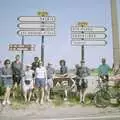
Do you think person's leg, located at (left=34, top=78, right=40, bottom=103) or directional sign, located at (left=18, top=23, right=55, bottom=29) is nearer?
person's leg, located at (left=34, top=78, right=40, bottom=103)

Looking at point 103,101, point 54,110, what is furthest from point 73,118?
point 103,101

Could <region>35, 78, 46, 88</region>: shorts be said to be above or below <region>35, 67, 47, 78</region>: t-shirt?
below

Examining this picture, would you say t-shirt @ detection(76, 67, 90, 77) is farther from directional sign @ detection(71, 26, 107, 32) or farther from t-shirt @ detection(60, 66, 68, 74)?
directional sign @ detection(71, 26, 107, 32)

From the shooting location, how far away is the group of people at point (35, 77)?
→ 1506 cm

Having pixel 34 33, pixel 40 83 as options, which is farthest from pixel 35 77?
pixel 34 33

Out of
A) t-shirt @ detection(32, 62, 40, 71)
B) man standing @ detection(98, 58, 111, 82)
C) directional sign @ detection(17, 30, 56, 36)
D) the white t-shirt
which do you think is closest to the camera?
the white t-shirt

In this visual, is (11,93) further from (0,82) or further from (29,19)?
(29,19)

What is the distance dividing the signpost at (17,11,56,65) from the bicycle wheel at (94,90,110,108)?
12.3ft

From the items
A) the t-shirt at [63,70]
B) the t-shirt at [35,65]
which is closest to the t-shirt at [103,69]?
the t-shirt at [63,70]

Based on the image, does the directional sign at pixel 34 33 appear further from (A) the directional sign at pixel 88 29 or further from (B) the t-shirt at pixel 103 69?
(B) the t-shirt at pixel 103 69

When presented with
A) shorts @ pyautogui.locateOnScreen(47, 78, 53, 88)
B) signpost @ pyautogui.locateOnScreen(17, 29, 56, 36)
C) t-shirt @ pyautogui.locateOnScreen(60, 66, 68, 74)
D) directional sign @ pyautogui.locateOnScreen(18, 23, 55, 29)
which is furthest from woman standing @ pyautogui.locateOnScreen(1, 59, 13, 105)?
directional sign @ pyautogui.locateOnScreen(18, 23, 55, 29)

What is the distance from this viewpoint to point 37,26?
18.1 metres

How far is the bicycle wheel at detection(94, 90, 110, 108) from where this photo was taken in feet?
49.2

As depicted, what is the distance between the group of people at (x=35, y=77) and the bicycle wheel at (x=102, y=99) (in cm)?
66
